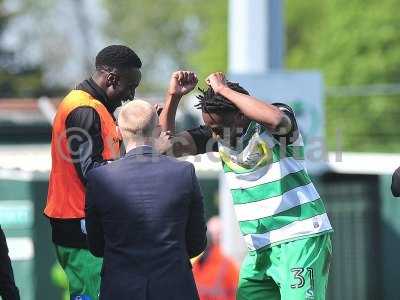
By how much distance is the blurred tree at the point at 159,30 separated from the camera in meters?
55.1

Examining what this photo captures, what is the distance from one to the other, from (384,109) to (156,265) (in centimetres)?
1731

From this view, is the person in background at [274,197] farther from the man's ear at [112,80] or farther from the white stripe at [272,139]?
the man's ear at [112,80]

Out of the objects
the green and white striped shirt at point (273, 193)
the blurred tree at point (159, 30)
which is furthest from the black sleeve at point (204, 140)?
the blurred tree at point (159, 30)

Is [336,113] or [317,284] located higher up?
[317,284]

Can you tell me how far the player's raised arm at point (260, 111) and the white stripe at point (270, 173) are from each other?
0.71ft

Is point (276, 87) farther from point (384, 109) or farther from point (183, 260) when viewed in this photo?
point (384, 109)

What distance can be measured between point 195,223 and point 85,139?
95cm

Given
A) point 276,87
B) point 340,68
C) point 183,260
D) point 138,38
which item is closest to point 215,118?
point 183,260

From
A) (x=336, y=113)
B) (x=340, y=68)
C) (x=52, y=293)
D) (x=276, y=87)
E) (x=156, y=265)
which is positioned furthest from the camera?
(x=340, y=68)

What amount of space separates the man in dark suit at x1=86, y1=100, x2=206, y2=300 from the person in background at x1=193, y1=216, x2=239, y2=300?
4459 mm

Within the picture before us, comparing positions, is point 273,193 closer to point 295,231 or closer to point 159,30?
point 295,231

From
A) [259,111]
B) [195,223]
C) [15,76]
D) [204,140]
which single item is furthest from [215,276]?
[15,76]

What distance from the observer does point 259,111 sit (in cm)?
554

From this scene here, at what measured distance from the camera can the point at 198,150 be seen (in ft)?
20.5
